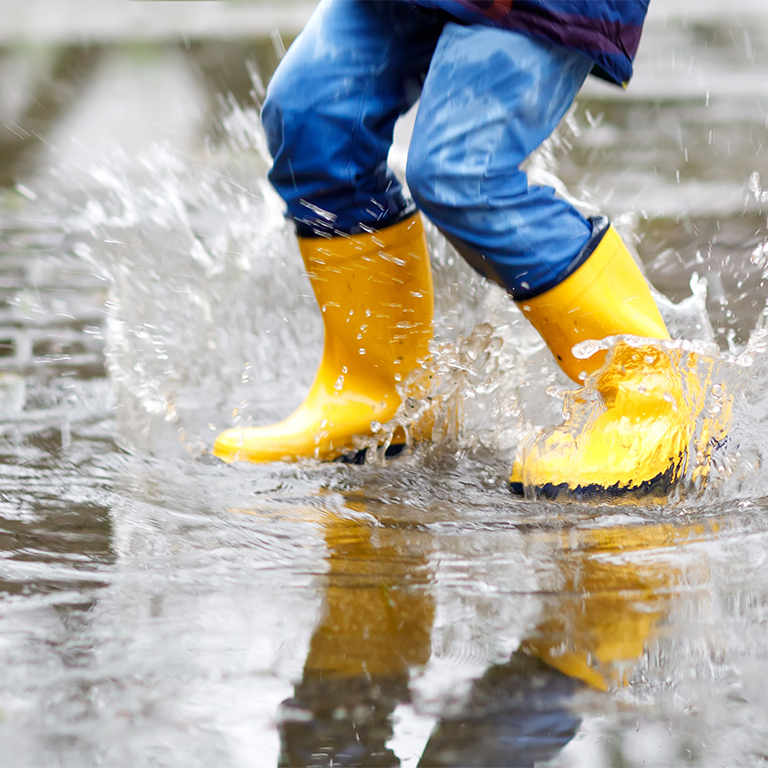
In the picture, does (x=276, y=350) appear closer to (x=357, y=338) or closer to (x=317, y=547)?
(x=357, y=338)

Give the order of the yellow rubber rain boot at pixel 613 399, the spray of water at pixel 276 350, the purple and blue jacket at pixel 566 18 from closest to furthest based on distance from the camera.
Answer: the purple and blue jacket at pixel 566 18 < the yellow rubber rain boot at pixel 613 399 < the spray of water at pixel 276 350

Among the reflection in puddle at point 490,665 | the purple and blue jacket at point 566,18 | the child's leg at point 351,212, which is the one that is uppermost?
the purple and blue jacket at point 566,18

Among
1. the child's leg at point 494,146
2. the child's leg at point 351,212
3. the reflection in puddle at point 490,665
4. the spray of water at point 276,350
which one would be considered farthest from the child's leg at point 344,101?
the reflection in puddle at point 490,665

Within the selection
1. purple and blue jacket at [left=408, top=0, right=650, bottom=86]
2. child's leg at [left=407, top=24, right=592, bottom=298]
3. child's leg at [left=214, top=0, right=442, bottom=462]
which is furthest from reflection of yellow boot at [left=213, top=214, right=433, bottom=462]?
purple and blue jacket at [left=408, top=0, right=650, bottom=86]

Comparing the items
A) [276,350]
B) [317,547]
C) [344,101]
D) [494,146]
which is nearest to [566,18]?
[494,146]

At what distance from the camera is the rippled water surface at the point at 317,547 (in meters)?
0.58

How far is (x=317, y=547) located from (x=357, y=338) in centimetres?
46

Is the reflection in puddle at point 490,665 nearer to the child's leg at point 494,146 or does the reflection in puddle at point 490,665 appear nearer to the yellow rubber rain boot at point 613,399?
the yellow rubber rain boot at point 613,399

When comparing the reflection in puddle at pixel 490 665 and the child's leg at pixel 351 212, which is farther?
the child's leg at pixel 351 212

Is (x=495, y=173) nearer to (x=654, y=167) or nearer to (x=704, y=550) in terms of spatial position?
(x=704, y=550)

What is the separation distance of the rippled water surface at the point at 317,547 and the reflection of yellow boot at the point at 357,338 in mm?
60

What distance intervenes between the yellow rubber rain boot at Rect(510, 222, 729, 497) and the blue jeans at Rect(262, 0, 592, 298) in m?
0.05

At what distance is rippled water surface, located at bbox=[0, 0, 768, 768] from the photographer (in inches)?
23.0

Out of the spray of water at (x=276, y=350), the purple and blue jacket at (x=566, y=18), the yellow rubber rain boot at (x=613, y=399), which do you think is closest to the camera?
the purple and blue jacket at (x=566, y=18)
